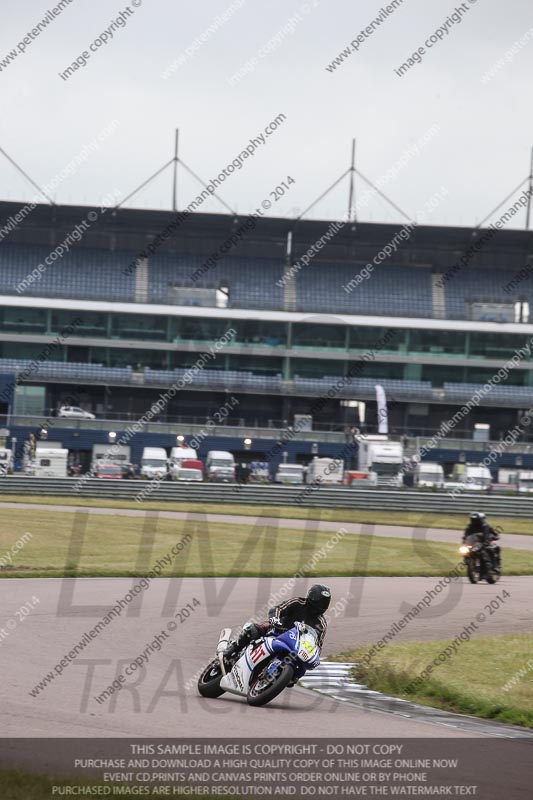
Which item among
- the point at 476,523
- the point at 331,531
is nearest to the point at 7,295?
the point at 331,531

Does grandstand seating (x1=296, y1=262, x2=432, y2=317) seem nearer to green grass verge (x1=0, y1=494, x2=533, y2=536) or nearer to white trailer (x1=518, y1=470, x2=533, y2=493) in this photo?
white trailer (x1=518, y1=470, x2=533, y2=493)

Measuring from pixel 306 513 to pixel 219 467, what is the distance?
16.0 metres

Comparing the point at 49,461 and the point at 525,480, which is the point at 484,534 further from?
the point at 49,461

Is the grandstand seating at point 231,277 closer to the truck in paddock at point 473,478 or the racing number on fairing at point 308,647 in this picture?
the truck in paddock at point 473,478

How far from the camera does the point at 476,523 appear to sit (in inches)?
970

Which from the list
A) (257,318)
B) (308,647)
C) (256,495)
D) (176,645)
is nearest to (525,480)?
(256,495)

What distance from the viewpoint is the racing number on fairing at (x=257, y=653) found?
1071 cm

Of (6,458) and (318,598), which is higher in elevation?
(6,458)

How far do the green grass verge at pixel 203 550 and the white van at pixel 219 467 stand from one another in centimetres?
2004

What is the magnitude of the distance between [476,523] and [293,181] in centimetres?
4873

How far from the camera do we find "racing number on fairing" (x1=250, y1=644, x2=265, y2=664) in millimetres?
10711

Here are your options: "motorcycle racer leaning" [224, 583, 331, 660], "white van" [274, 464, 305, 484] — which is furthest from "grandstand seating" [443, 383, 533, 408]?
"motorcycle racer leaning" [224, 583, 331, 660]

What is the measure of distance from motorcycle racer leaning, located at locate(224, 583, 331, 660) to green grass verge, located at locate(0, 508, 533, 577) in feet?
38.3

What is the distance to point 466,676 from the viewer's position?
1340cm
